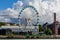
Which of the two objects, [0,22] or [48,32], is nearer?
[48,32]

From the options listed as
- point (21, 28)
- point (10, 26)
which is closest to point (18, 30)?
point (21, 28)

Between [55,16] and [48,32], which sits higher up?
[55,16]

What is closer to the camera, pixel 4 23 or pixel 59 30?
pixel 59 30

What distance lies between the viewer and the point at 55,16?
2293 inches

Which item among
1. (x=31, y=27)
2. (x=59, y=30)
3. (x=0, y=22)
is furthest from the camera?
(x=0, y=22)

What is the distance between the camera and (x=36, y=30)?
191 ft

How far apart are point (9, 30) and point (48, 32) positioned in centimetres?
1143

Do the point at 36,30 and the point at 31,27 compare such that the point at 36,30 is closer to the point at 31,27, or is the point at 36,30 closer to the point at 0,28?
the point at 31,27

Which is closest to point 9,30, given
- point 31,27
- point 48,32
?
point 31,27

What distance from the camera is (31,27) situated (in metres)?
57.7

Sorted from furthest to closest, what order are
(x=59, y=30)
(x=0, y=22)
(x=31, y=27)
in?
1. (x=0, y=22)
2. (x=59, y=30)
3. (x=31, y=27)

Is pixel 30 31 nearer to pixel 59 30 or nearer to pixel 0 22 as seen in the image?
pixel 59 30

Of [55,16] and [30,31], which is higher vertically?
[55,16]

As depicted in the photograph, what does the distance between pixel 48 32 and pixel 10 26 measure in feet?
40.6
